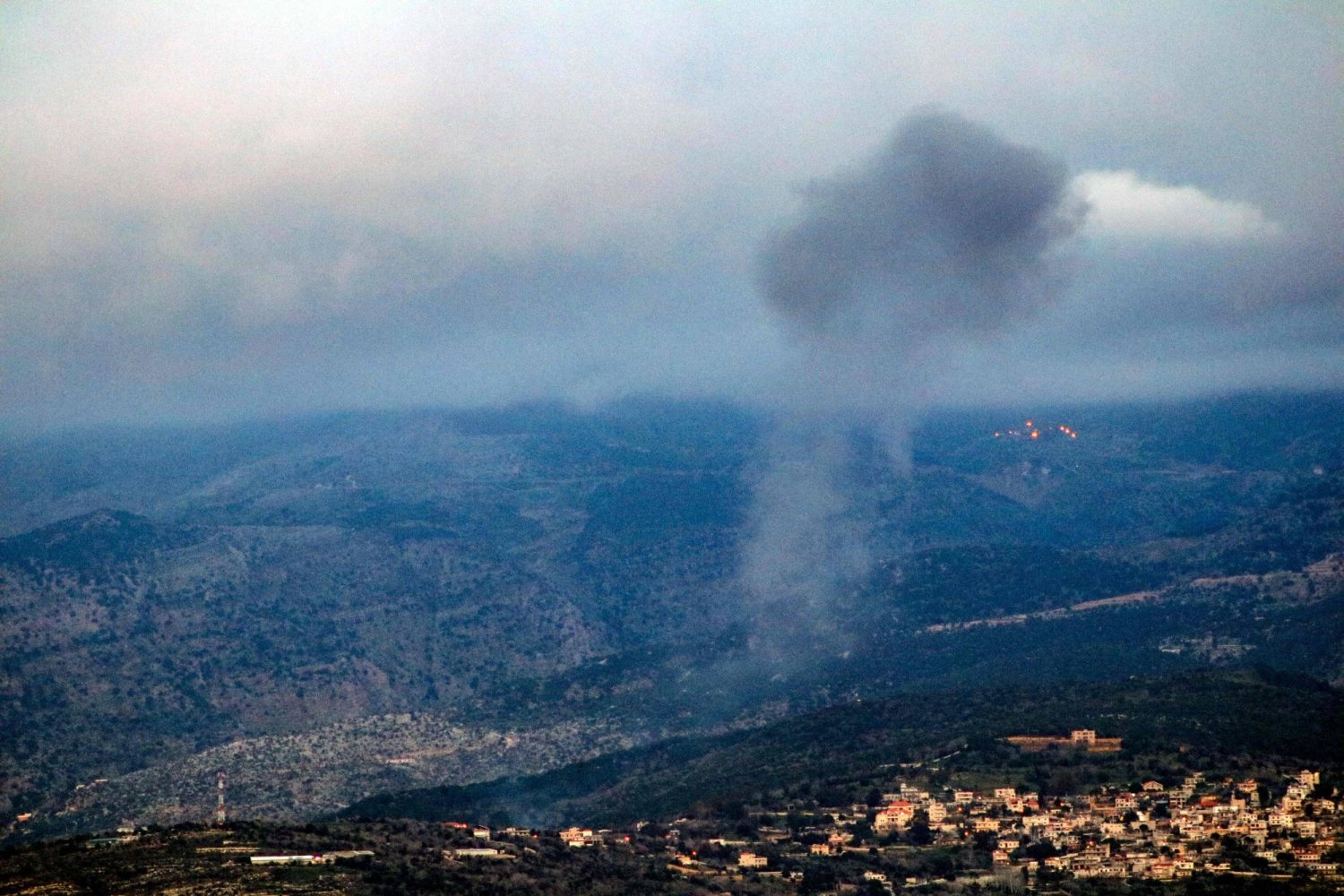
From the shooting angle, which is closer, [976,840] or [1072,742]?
[976,840]

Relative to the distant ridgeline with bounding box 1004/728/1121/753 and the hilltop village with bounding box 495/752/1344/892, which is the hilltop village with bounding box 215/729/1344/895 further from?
the distant ridgeline with bounding box 1004/728/1121/753

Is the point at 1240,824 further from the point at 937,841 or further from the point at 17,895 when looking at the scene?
the point at 17,895

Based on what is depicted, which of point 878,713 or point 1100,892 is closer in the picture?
point 1100,892

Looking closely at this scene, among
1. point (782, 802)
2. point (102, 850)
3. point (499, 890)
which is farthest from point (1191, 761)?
point (102, 850)

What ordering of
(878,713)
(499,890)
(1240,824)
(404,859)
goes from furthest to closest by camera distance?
(878,713) < (1240,824) < (404,859) < (499,890)

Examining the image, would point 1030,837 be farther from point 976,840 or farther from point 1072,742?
point 1072,742

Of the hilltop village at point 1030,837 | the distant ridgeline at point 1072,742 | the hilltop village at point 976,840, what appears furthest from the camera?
the distant ridgeline at point 1072,742

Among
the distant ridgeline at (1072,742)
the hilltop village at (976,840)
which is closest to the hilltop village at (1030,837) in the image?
the hilltop village at (976,840)

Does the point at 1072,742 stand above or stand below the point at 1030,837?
above

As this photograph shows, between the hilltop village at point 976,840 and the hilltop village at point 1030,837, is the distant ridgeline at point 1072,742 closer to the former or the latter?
the hilltop village at point 1030,837

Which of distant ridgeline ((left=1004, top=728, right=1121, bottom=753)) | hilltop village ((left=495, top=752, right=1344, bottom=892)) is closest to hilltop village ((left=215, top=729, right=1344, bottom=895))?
hilltop village ((left=495, top=752, right=1344, bottom=892))

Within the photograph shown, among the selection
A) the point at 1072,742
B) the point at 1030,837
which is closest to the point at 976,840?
the point at 1030,837
